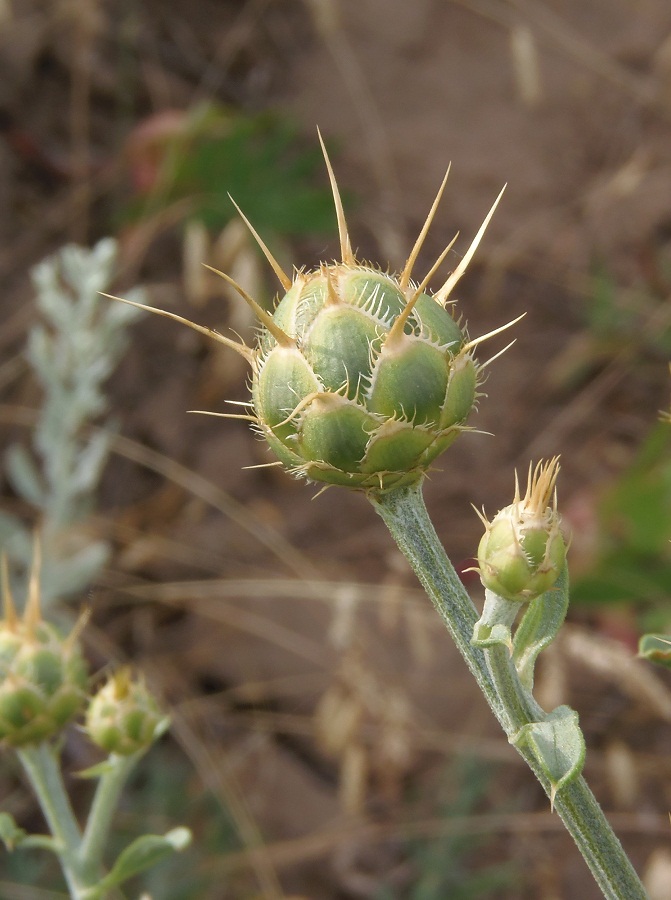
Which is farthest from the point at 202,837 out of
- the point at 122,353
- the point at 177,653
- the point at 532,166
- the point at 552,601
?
the point at 532,166

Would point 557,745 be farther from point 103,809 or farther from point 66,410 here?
point 66,410

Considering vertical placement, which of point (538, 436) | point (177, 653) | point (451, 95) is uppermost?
point (451, 95)

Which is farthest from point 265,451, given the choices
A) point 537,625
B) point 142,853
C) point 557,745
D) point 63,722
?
point 557,745

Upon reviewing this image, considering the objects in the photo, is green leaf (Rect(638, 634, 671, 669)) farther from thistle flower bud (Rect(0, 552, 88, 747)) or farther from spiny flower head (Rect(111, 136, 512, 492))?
thistle flower bud (Rect(0, 552, 88, 747))

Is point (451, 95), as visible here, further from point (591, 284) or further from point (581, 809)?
point (581, 809)

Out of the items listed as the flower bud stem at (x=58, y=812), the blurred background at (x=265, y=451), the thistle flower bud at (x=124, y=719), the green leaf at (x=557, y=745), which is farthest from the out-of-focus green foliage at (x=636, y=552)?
the green leaf at (x=557, y=745)

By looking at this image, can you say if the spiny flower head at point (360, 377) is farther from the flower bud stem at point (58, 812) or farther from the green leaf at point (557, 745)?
the flower bud stem at point (58, 812)

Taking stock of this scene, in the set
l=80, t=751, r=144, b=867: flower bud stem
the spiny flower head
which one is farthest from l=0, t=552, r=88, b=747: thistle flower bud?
the spiny flower head
